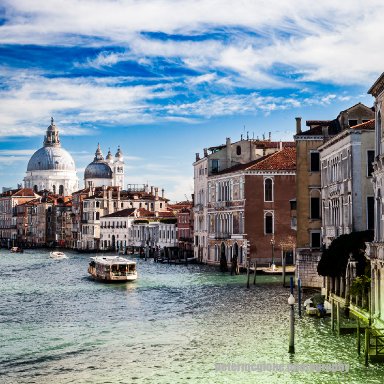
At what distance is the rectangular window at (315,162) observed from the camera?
29.5 metres

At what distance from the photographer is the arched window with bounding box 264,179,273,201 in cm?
4116

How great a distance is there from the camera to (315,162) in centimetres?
2959

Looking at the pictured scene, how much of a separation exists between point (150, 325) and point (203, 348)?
385 cm

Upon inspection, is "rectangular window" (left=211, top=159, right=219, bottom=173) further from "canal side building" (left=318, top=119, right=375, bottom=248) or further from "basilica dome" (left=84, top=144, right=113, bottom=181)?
"basilica dome" (left=84, top=144, right=113, bottom=181)

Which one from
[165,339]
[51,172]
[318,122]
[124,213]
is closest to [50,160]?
[51,172]

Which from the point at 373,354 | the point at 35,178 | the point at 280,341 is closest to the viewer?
the point at 373,354

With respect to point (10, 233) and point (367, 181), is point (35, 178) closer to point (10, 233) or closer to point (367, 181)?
point (10, 233)

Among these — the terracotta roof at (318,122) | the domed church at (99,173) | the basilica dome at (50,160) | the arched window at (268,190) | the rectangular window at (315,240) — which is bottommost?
the rectangular window at (315,240)

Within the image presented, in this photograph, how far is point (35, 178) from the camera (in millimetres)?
126938

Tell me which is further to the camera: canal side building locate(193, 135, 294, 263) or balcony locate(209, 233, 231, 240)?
canal side building locate(193, 135, 294, 263)

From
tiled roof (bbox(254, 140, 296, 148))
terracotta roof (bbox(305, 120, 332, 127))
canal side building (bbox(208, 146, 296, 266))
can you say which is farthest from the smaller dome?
terracotta roof (bbox(305, 120, 332, 127))

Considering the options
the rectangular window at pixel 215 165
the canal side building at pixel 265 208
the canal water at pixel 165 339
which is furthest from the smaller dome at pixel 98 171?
the canal water at pixel 165 339

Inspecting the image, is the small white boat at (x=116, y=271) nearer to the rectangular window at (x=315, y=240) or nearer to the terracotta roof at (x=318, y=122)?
the rectangular window at (x=315, y=240)

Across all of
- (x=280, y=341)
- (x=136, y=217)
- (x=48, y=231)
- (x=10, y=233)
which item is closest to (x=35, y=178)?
(x=10, y=233)
